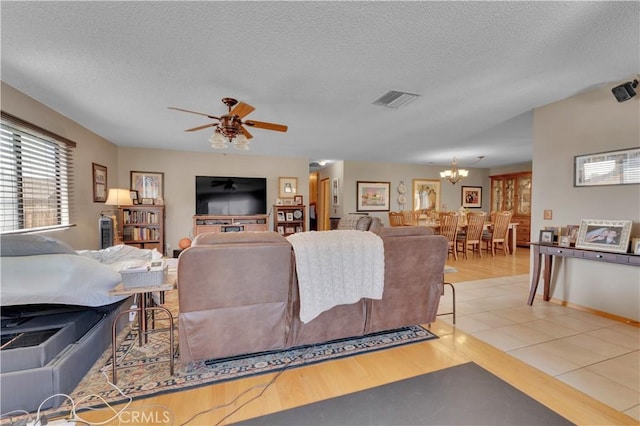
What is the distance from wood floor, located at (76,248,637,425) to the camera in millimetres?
1586

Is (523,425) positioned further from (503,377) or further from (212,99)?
(212,99)

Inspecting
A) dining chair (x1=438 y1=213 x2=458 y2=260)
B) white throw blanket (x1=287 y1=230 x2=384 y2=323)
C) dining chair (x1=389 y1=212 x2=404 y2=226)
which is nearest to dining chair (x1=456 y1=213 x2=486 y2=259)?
dining chair (x1=438 y1=213 x2=458 y2=260)

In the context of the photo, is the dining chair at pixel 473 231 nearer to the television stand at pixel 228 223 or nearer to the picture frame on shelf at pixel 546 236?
the picture frame on shelf at pixel 546 236

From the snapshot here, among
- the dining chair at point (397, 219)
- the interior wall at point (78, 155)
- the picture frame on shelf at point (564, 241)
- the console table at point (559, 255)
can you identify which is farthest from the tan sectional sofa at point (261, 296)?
the dining chair at point (397, 219)

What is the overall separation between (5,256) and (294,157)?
17.9 ft

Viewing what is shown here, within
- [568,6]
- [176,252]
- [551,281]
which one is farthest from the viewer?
[176,252]

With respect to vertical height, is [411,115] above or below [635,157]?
above

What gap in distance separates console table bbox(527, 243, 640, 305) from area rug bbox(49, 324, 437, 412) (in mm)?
1784

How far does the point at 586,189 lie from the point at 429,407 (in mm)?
3046

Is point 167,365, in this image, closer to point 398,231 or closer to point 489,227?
point 398,231

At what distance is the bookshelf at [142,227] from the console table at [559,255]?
597 cm

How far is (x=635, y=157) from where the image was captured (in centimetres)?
270

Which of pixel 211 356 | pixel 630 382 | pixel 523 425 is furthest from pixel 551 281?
pixel 211 356

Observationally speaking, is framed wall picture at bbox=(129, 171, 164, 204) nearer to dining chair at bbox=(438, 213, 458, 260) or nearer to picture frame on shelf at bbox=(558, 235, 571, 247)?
dining chair at bbox=(438, 213, 458, 260)
